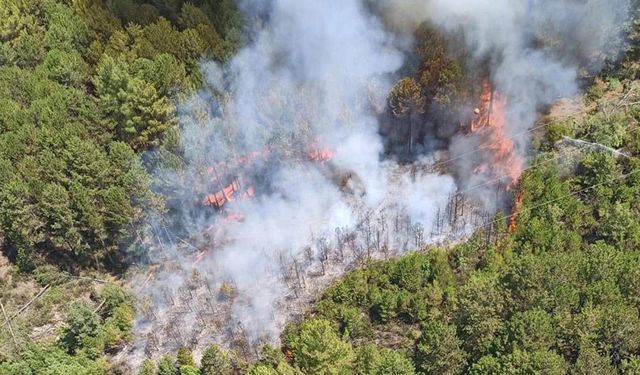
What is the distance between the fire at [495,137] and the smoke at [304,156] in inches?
33.7

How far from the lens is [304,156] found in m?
45.4

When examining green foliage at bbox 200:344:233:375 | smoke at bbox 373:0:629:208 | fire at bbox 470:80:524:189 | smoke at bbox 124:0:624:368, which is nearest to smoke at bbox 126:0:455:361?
smoke at bbox 124:0:624:368

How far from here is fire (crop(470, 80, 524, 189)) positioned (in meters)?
42.8

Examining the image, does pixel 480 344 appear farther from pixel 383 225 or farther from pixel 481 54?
pixel 481 54

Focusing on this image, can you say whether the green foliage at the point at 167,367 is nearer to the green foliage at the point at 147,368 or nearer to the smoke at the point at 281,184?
the green foliage at the point at 147,368

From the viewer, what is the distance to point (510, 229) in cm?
3834

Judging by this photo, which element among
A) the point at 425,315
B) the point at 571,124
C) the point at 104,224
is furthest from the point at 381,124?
the point at 104,224

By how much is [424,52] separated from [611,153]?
13563 mm

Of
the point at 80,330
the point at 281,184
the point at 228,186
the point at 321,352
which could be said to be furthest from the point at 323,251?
the point at 80,330

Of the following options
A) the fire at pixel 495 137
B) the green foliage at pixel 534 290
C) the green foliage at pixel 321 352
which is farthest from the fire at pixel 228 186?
the green foliage at pixel 321 352

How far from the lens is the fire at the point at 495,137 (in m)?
42.8

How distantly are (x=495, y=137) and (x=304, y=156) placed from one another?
44.3ft

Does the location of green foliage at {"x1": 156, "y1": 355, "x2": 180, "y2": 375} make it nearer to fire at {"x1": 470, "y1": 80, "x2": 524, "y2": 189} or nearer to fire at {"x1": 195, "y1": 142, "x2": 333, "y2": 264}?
fire at {"x1": 195, "y1": 142, "x2": 333, "y2": 264}

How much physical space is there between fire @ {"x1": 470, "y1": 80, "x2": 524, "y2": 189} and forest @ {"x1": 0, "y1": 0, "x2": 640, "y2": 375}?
1.48 metres
